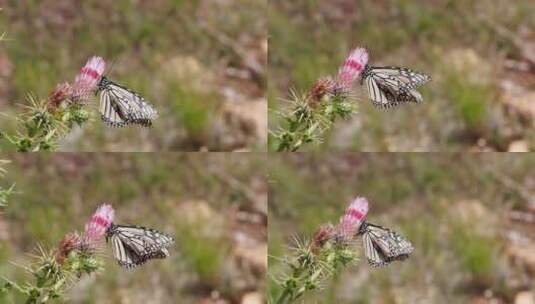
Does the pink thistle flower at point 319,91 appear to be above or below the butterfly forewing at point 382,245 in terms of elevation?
above

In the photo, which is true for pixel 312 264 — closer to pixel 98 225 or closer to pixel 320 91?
pixel 320 91

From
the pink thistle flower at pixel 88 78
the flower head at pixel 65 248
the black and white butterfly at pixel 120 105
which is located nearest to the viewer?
the flower head at pixel 65 248

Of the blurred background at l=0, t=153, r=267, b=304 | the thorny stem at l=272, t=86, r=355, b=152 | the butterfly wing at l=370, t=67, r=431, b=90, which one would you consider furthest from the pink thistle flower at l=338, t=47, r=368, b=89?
the blurred background at l=0, t=153, r=267, b=304

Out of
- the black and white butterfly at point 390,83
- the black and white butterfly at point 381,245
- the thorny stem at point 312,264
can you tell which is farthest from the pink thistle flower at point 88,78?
the black and white butterfly at point 381,245

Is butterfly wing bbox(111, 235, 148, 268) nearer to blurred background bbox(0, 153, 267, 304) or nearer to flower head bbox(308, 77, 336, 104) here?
blurred background bbox(0, 153, 267, 304)

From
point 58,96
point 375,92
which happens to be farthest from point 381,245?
point 58,96

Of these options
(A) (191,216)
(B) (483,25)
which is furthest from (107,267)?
(B) (483,25)

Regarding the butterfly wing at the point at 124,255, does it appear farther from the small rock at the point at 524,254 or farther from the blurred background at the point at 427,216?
the small rock at the point at 524,254
